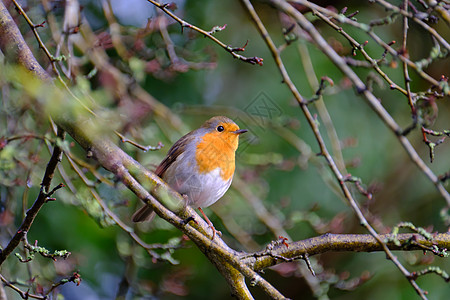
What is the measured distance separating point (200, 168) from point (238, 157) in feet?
2.95

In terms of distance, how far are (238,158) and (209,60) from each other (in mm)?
971

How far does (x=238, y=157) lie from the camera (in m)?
4.80

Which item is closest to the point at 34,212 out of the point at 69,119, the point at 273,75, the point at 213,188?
the point at 69,119

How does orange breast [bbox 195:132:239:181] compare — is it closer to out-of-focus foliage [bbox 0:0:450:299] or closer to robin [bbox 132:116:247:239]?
robin [bbox 132:116:247:239]

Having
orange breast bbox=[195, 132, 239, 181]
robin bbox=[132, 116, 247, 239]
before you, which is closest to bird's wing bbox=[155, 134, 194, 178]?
robin bbox=[132, 116, 247, 239]

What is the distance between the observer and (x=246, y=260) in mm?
2842

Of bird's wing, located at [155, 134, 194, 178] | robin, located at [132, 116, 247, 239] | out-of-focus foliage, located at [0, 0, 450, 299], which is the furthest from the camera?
out-of-focus foliage, located at [0, 0, 450, 299]

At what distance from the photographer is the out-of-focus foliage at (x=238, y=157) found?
4.25 meters

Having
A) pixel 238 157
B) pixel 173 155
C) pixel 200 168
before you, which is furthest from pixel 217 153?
pixel 238 157

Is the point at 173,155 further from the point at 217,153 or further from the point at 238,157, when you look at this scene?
the point at 238,157

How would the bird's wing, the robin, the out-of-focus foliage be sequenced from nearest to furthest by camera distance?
the robin, the bird's wing, the out-of-focus foliage

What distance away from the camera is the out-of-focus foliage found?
14.0ft

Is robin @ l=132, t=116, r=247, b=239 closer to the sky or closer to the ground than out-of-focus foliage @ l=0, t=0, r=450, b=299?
closer to the ground

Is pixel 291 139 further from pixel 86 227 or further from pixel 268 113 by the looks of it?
pixel 86 227
